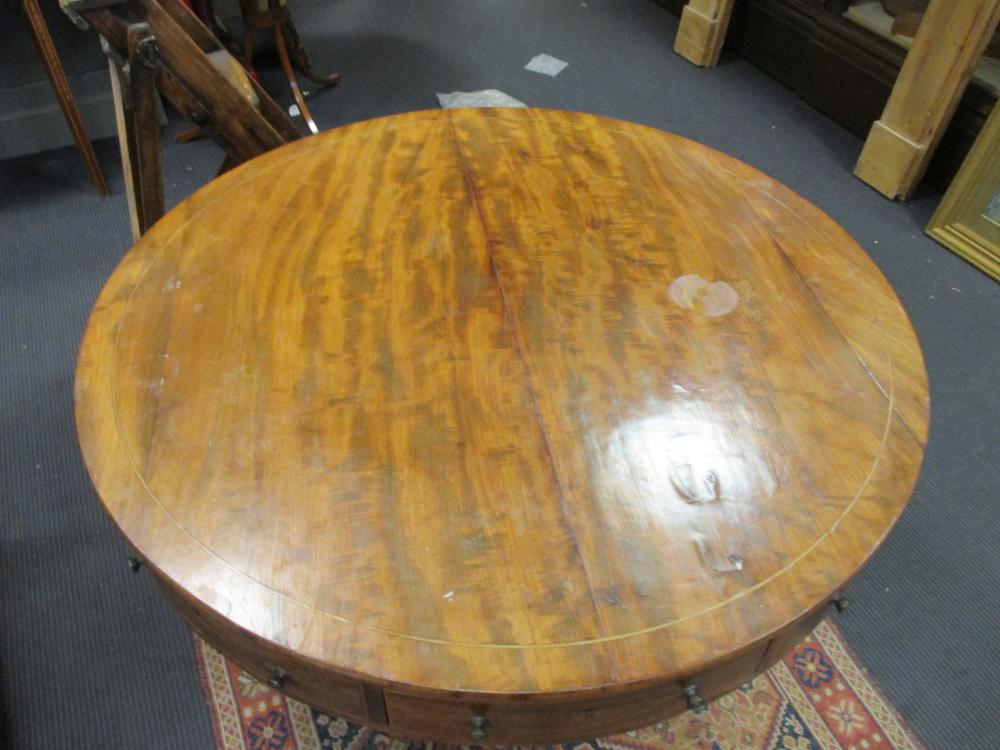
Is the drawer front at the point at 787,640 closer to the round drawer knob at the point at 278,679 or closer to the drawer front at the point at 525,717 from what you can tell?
the drawer front at the point at 525,717

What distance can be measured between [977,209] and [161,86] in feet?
7.74

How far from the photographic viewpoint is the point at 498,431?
97 cm

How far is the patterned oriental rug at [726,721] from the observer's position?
4.50 ft

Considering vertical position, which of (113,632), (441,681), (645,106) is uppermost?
(441,681)

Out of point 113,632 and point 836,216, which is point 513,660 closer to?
point 113,632

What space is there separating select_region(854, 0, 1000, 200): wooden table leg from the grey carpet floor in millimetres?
106

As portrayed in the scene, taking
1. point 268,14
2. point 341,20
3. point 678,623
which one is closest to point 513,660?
point 678,623

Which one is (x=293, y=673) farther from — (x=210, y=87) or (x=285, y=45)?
(x=285, y=45)

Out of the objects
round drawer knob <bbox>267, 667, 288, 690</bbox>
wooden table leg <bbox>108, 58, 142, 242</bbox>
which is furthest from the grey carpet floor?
round drawer knob <bbox>267, 667, 288, 690</bbox>

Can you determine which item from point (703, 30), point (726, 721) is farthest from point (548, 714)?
point (703, 30)

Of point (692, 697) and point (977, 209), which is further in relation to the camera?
point (977, 209)

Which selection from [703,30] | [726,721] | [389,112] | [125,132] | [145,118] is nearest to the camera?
[726,721]

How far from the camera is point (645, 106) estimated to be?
3.11m

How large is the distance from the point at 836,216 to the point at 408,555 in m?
2.24
